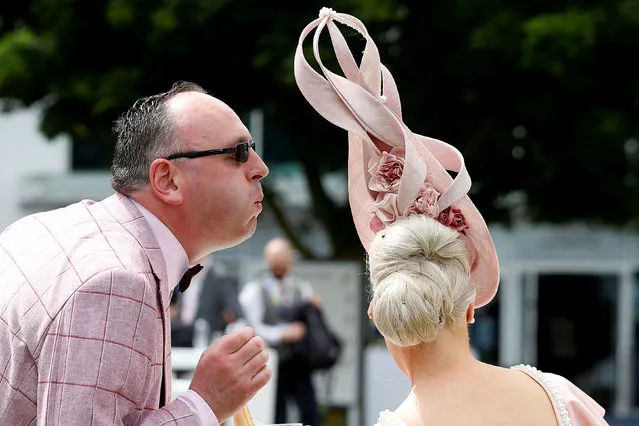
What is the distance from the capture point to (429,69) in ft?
33.7

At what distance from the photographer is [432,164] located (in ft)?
8.79

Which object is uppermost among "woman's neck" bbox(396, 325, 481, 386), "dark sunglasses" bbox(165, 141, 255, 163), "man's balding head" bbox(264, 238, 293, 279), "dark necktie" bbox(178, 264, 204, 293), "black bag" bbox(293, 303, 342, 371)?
"dark sunglasses" bbox(165, 141, 255, 163)

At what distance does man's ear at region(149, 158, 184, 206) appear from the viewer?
2371 mm

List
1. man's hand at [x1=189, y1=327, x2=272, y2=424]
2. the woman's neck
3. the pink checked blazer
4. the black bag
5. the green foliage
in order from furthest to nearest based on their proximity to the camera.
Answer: the green foliage
the black bag
the woman's neck
man's hand at [x1=189, y1=327, x2=272, y2=424]
the pink checked blazer

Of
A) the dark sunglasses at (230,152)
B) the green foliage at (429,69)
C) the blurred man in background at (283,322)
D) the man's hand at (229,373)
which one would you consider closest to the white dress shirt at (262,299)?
the blurred man in background at (283,322)

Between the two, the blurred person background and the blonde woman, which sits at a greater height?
the blurred person background

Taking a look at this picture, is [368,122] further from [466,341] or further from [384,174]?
[466,341]

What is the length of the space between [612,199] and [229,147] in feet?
30.3

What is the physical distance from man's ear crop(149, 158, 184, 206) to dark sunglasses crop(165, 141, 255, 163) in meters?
0.02

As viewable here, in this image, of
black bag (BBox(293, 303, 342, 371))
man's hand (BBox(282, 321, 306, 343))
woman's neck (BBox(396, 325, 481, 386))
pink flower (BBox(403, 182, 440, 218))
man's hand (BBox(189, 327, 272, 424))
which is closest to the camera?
man's hand (BBox(189, 327, 272, 424))

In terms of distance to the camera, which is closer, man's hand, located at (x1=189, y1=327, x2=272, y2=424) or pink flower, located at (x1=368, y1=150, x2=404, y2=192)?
man's hand, located at (x1=189, y1=327, x2=272, y2=424)

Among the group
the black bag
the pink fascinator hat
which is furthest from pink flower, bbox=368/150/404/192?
the black bag

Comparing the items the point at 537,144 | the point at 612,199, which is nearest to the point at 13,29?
the point at 537,144

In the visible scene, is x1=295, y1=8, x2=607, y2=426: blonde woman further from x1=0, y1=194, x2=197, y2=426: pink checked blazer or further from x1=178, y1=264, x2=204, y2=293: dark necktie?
x1=0, y1=194, x2=197, y2=426: pink checked blazer
